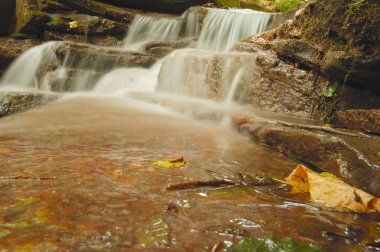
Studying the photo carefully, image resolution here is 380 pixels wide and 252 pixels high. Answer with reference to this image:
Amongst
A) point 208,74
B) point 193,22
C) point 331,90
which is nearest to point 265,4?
point 193,22

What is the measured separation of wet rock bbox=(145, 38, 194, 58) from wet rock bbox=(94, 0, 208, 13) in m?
3.81

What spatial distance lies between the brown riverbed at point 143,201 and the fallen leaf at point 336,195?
84 mm

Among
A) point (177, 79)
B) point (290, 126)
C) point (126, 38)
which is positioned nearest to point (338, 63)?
point (290, 126)

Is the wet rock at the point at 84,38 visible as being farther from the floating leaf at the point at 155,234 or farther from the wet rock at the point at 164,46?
the floating leaf at the point at 155,234

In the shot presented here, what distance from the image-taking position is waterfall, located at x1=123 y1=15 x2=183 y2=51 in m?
11.8

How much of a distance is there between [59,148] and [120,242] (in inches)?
67.0

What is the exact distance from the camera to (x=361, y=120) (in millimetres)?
3289

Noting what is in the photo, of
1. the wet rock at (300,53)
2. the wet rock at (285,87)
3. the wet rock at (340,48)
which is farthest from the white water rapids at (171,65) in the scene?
the wet rock at (340,48)

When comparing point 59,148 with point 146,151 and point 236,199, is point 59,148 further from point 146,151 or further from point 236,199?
point 236,199

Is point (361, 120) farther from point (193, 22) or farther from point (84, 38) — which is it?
point (84, 38)

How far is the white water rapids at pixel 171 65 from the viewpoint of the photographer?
6023 mm

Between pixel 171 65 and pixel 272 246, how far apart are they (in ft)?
20.6

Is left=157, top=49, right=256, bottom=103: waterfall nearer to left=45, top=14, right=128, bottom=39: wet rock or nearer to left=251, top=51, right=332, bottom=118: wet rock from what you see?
left=251, top=51, right=332, bottom=118: wet rock

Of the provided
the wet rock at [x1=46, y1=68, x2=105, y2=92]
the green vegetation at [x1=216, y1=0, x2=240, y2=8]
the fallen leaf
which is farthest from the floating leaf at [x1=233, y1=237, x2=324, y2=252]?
the green vegetation at [x1=216, y1=0, x2=240, y2=8]
